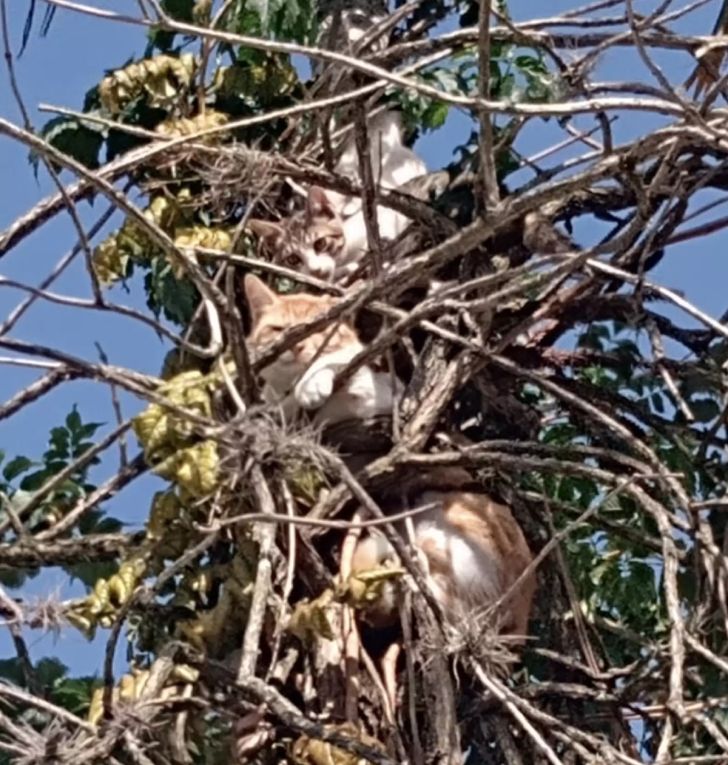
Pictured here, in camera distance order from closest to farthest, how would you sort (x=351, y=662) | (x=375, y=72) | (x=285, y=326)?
(x=375, y=72) → (x=351, y=662) → (x=285, y=326)

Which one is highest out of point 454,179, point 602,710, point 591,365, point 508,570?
point 454,179

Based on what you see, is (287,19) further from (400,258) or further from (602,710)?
(602,710)

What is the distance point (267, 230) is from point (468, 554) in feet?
3.78

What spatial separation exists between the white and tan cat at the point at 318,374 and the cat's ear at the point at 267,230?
0.22 m

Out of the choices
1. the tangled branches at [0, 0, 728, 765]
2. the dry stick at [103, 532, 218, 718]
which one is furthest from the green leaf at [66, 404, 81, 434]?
the dry stick at [103, 532, 218, 718]

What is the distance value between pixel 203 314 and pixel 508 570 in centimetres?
94

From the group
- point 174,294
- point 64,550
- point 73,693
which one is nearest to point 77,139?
point 174,294

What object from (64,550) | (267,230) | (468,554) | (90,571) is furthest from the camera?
(267,230)

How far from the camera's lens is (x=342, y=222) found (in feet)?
16.5

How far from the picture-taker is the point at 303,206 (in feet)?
16.4

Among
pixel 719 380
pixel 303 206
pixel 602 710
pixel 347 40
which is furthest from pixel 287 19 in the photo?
pixel 602 710

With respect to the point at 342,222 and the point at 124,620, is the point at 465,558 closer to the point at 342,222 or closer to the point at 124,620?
the point at 124,620

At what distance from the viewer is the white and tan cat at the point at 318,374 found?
13.9ft

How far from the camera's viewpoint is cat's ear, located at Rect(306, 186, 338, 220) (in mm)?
4879
